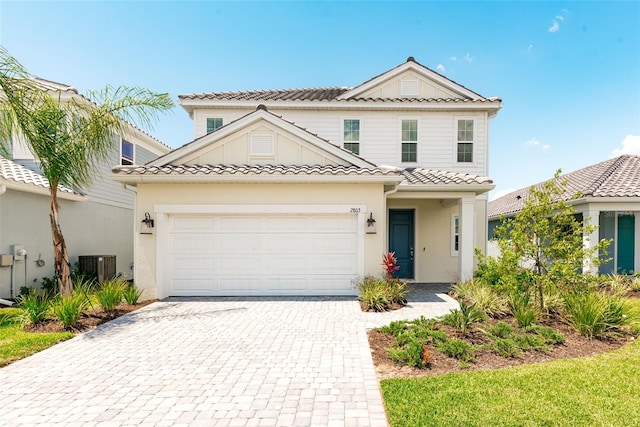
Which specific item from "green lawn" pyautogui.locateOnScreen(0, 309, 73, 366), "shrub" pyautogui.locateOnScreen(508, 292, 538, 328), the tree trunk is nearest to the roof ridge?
"shrub" pyautogui.locateOnScreen(508, 292, 538, 328)

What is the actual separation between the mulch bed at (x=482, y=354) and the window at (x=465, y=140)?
795cm

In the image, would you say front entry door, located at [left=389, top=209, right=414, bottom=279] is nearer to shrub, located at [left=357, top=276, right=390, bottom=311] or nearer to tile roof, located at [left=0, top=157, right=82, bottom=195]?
shrub, located at [left=357, top=276, right=390, bottom=311]

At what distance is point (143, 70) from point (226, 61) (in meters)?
3.18

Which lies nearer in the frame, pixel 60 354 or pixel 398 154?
pixel 60 354

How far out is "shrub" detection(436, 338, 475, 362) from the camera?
4969mm

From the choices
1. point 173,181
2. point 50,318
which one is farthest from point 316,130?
point 50,318

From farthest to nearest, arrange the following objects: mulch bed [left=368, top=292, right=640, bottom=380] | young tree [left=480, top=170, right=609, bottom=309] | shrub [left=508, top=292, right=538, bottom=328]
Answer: young tree [left=480, top=170, right=609, bottom=309] < shrub [left=508, top=292, right=538, bottom=328] < mulch bed [left=368, top=292, right=640, bottom=380]

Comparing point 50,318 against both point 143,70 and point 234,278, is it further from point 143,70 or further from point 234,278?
point 143,70

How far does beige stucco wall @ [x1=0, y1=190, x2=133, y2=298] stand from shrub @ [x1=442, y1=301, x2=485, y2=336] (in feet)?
39.7

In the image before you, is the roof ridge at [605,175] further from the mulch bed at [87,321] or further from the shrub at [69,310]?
the shrub at [69,310]

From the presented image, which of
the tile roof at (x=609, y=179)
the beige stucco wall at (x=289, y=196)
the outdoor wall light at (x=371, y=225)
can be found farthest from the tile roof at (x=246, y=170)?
the tile roof at (x=609, y=179)

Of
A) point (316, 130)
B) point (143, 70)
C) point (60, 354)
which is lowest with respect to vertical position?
point (60, 354)

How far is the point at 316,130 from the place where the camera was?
1295 centimetres

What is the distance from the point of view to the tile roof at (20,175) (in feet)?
30.0
